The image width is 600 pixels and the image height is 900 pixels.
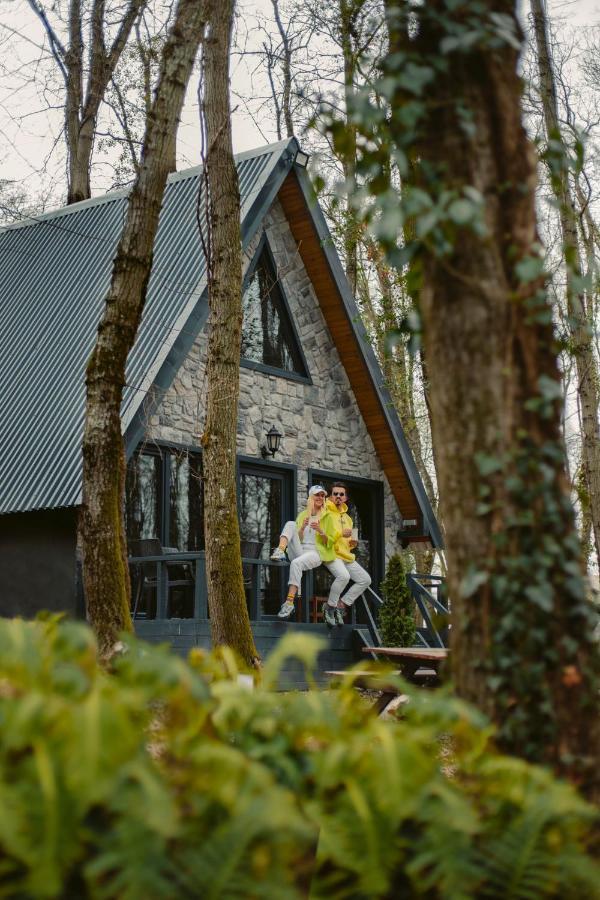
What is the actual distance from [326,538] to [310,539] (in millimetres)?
201

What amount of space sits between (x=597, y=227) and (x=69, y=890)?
22.8 meters

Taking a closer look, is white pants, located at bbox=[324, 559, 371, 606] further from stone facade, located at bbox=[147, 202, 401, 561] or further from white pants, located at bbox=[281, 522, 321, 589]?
stone facade, located at bbox=[147, 202, 401, 561]

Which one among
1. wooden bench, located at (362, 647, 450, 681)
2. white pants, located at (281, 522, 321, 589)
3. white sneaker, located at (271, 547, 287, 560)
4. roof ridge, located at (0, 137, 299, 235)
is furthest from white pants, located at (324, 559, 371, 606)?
roof ridge, located at (0, 137, 299, 235)

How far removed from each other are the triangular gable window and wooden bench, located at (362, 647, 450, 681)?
5563 mm

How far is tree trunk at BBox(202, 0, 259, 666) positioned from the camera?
8.04m

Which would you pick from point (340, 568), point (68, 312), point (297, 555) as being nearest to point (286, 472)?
point (297, 555)

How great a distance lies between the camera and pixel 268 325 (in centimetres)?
1367

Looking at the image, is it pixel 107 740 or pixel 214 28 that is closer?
pixel 107 740

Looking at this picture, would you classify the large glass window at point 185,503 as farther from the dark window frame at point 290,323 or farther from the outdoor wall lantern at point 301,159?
the outdoor wall lantern at point 301,159

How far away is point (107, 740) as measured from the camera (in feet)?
5.89

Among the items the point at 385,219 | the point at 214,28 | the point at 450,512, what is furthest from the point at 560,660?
the point at 214,28

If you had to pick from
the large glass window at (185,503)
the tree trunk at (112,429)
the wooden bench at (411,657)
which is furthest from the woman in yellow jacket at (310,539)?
the tree trunk at (112,429)

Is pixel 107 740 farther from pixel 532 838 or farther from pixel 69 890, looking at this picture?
pixel 532 838

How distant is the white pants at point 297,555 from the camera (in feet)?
38.7
